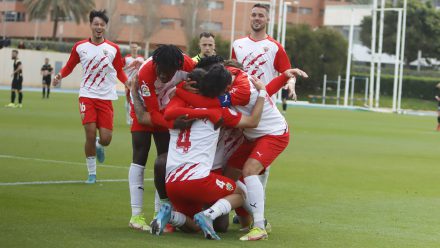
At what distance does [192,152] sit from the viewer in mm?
9469

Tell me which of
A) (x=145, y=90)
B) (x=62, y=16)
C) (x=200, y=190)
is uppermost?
(x=62, y=16)

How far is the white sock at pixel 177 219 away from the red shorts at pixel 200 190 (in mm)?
136

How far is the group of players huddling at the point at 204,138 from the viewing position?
948 centimetres

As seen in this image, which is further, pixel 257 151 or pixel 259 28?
pixel 259 28

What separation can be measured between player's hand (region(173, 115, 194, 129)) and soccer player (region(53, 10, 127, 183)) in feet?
17.5

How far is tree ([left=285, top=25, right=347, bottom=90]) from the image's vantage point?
86188mm

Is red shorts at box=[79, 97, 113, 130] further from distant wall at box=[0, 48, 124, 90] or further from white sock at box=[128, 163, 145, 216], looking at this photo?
distant wall at box=[0, 48, 124, 90]

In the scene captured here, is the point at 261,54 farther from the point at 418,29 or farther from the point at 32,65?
the point at 418,29

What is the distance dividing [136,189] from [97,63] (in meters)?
5.18

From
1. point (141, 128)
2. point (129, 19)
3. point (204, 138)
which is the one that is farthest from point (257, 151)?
point (129, 19)

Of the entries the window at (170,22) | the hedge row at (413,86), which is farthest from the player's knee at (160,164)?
the window at (170,22)

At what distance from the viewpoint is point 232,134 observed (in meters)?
10.4

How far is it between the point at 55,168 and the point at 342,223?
6861mm

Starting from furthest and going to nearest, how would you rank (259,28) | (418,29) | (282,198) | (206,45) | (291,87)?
(418,29) → (282,198) → (206,45) → (259,28) → (291,87)
